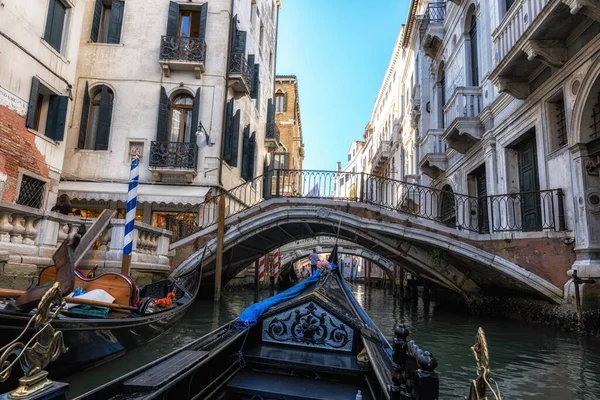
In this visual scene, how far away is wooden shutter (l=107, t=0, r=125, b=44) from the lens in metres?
9.17

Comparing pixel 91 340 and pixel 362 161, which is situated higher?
pixel 362 161

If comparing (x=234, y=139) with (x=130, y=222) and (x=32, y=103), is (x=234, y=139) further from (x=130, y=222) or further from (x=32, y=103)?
(x=130, y=222)

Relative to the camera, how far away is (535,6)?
4.87 metres

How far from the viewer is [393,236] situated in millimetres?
6703

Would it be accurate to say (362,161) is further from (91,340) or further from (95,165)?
(91,340)

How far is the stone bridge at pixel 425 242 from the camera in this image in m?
5.16

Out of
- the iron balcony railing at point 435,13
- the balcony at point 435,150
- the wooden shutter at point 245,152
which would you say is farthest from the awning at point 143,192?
the iron balcony railing at point 435,13

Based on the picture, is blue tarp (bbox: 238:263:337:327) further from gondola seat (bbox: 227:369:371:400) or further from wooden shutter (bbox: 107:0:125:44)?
wooden shutter (bbox: 107:0:125:44)

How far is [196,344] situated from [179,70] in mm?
8166

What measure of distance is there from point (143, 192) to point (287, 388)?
741 centimetres

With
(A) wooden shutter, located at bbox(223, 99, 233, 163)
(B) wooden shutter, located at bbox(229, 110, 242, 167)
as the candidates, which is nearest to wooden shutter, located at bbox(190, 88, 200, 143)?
(A) wooden shutter, located at bbox(223, 99, 233, 163)

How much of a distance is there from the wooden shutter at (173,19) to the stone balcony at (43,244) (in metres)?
4.88

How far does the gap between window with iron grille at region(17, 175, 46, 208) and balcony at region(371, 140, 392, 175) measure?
13.4m

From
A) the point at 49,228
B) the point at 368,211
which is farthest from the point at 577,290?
the point at 49,228
